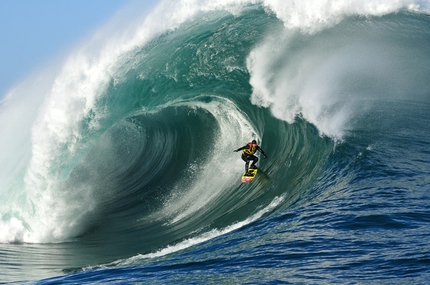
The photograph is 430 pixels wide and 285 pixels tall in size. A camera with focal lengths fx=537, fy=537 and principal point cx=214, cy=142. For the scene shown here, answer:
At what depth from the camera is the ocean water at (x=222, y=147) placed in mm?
9203

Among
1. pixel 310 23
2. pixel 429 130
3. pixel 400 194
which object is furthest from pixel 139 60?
pixel 400 194

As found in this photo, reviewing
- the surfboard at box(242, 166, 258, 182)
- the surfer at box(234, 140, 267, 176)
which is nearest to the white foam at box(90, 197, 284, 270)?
the surfboard at box(242, 166, 258, 182)

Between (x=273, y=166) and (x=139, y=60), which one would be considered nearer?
(x=273, y=166)

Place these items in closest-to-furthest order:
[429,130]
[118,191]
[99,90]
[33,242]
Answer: [33,242] < [429,130] < [118,191] < [99,90]

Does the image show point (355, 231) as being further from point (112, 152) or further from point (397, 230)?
point (112, 152)

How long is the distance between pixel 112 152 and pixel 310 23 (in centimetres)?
773

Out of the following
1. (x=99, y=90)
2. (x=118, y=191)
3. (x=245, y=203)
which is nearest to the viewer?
(x=245, y=203)

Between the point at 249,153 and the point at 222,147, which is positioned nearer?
the point at 249,153

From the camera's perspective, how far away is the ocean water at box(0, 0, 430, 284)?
9203 mm

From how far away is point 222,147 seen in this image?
15.7 metres

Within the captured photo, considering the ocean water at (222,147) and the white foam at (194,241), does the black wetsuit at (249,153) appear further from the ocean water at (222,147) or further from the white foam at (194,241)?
the white foam at (194,241)

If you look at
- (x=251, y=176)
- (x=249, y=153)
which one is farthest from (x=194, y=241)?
(x=249, y=153)

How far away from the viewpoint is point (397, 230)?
27.7 ft

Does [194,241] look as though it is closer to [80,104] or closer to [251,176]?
[251,176]
